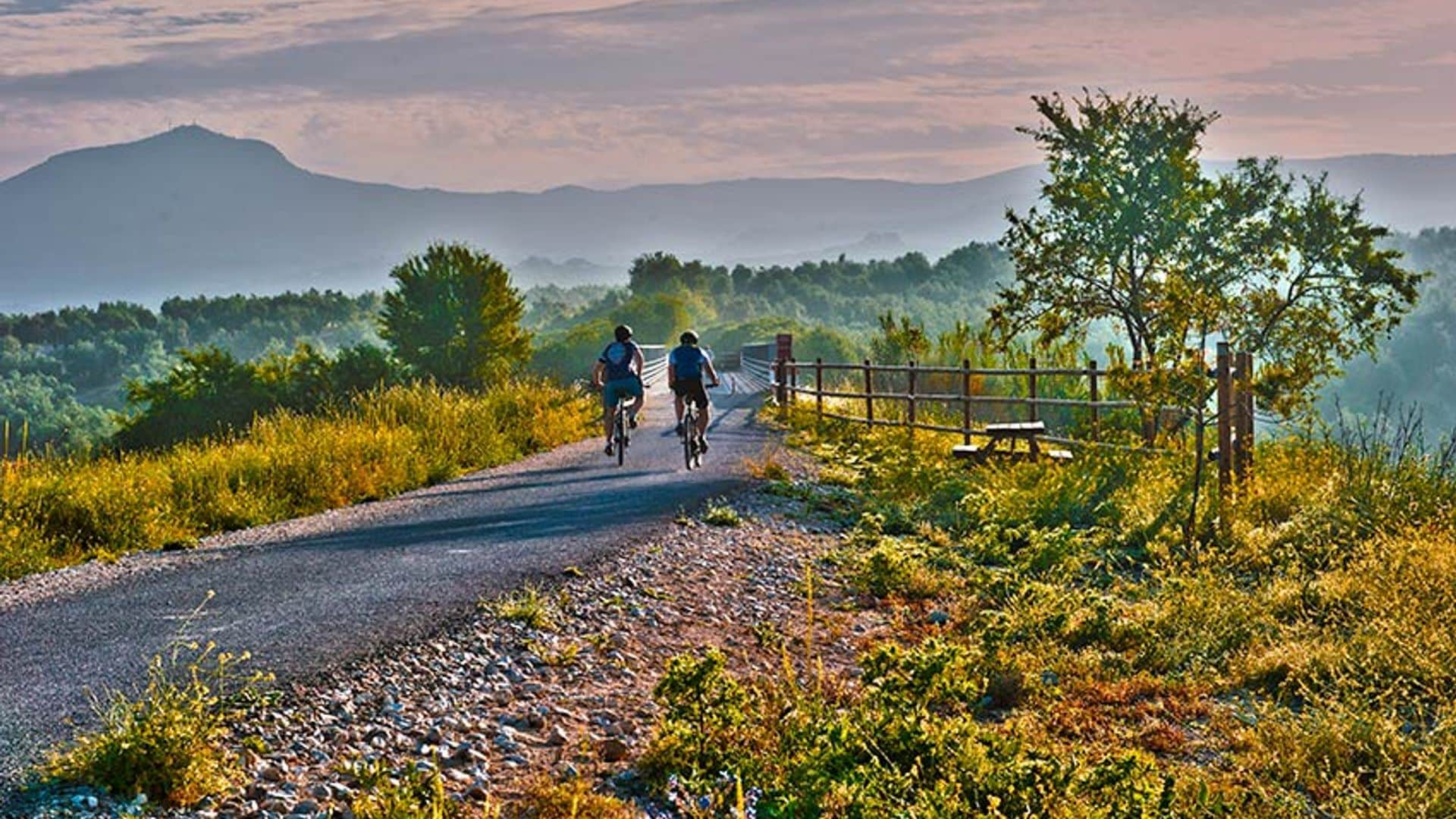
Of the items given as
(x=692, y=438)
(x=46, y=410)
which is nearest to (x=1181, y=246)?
(x=692, y=438)

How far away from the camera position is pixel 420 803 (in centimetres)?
589

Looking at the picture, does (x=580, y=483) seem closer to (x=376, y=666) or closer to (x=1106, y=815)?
(x=376, y=666)

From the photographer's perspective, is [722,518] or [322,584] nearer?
[322,584]

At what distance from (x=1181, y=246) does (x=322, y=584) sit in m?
21.1

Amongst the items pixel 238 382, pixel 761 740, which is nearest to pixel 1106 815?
pixel 761 740

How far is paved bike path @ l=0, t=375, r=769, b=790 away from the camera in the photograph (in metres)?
7.92

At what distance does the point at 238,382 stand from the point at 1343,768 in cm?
4330

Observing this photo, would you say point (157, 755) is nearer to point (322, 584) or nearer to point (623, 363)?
point (322, 584)

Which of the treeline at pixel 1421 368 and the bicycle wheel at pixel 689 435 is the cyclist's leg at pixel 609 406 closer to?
the bicycle wheel at pixel 689 435

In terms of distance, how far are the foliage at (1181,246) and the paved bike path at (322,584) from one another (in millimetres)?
11464

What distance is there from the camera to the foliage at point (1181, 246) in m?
25.7

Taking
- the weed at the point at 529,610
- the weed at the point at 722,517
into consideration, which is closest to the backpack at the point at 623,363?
the weed at the point at 722,517

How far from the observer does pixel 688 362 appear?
687 inches

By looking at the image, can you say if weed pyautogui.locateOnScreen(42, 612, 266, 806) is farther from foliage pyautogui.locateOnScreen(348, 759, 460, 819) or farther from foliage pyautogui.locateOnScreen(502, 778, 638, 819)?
foliage pyautogui.locateOnScreen(502, 778, 638, 819)
